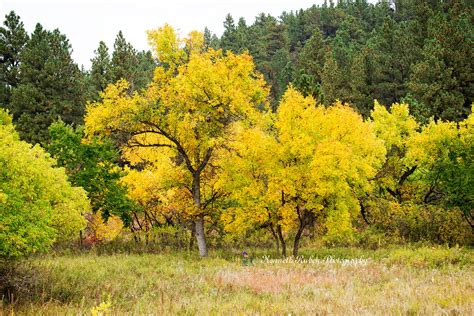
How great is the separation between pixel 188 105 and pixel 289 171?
6053mm

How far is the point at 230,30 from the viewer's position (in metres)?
89.4

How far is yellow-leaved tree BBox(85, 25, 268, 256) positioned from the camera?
20656 mm

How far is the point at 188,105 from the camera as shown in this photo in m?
20.9

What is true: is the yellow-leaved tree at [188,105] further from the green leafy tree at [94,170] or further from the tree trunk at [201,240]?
the green leafy tree at [94,170]

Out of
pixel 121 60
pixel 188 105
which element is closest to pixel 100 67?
pixel 121 60

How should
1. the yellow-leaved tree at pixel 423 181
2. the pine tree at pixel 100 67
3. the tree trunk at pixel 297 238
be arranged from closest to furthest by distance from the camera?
the tree trunk at pixel 297 238
the yellow-leaved tree at pixel 423 181
the pine tree at pixel 100 67

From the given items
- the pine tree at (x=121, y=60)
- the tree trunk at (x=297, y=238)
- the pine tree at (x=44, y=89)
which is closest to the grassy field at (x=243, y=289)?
the tree trunk at (x=297, y=238)

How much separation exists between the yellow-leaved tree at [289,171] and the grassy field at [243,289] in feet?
10.3

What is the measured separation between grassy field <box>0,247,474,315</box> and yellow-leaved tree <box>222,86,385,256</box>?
313cm

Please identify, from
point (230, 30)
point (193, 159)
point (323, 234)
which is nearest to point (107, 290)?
point (193, 159)

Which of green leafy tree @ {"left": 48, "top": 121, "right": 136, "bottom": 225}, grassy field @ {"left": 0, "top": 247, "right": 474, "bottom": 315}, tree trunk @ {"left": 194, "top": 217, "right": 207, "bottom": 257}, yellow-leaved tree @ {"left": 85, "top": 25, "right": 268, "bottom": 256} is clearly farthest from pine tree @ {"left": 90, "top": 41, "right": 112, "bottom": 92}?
grassy field @ {"left": 0, "top": 247, "right": 474, "bottom": 315}

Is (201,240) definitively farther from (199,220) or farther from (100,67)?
(100,67)

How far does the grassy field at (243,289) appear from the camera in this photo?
9.33 metres

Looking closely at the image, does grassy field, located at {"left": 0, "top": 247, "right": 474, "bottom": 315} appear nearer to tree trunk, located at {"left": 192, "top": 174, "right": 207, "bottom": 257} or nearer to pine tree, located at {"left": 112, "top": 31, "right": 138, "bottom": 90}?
tree trunk, located at {"left": 192, "top": 174, "right": 207, "bottom": 257}
